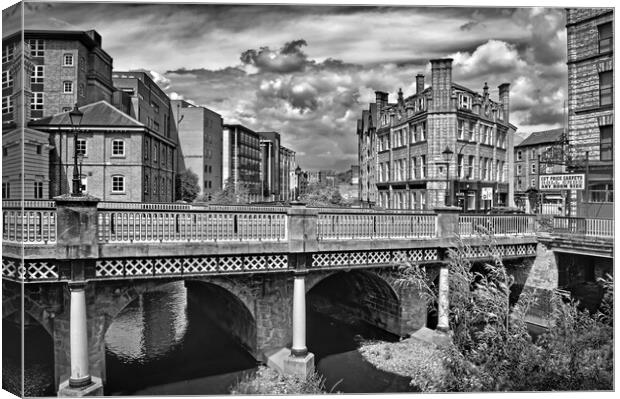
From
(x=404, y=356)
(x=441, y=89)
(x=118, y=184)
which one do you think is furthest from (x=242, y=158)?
(x=404, y=356)

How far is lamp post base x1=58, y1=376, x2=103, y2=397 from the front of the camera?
28.6ft

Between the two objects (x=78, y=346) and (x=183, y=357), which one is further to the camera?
(x=183, y=357)

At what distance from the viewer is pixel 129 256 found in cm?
920

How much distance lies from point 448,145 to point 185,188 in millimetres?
25776

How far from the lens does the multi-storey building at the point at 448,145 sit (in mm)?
29266

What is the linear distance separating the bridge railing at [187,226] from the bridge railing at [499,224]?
5.65 metres

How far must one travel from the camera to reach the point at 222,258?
10117 mm

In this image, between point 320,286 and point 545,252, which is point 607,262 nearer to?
point 545,252

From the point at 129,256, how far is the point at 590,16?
1360 centimetres

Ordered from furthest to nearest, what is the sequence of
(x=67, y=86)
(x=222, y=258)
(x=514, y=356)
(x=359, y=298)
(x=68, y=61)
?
(x=67, y=86), (x=68, y=61), (x=359, y=298), (x=222, y=258), (x=514, y=356)

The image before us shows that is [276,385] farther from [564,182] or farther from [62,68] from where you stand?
[62,68]

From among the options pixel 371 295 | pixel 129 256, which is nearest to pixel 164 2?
pixel 129 256

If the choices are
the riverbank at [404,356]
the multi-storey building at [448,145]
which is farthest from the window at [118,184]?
the riverbank at [404,356]

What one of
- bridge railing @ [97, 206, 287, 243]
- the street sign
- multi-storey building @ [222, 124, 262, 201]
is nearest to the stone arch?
bridge railing @ [97, 206, 287, 243]
